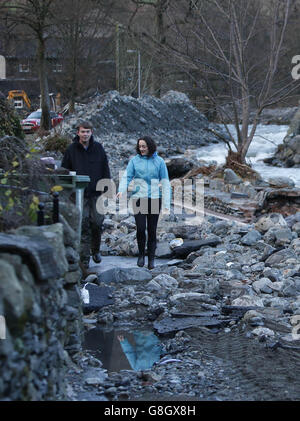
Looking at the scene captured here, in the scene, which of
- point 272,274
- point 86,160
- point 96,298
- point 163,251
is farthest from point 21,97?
point 96,298

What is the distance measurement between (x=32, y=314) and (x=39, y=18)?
91.4 feet

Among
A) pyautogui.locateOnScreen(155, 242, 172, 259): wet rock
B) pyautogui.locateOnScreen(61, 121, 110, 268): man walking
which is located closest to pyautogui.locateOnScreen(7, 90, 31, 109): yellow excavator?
pyautogui.locateOnScreen(155, 242, 172, 259): wet rock

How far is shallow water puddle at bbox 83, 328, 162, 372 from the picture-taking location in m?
6.02

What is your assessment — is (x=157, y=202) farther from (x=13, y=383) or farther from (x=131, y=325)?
(x=13, y=383)

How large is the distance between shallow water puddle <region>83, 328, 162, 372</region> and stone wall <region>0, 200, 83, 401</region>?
5.60ft

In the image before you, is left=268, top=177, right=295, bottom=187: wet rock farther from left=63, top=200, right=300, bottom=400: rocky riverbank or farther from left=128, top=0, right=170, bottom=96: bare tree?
left=128, top=0, right=170, bottom=96: bare tree

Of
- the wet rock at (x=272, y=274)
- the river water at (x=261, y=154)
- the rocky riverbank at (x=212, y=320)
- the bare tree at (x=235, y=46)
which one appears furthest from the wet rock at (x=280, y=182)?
the wet rock at (x=272, y=274)

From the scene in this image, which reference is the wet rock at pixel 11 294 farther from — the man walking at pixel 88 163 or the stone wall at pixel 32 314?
the man walking at pixel 88 163

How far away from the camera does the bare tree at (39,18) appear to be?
29.6 meters

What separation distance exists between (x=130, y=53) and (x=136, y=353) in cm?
3517

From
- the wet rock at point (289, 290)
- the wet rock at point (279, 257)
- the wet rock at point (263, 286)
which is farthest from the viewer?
the wet rock at point (279, 257)

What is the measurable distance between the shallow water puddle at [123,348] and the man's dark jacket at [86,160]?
2383 mm

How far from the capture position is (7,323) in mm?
3322
